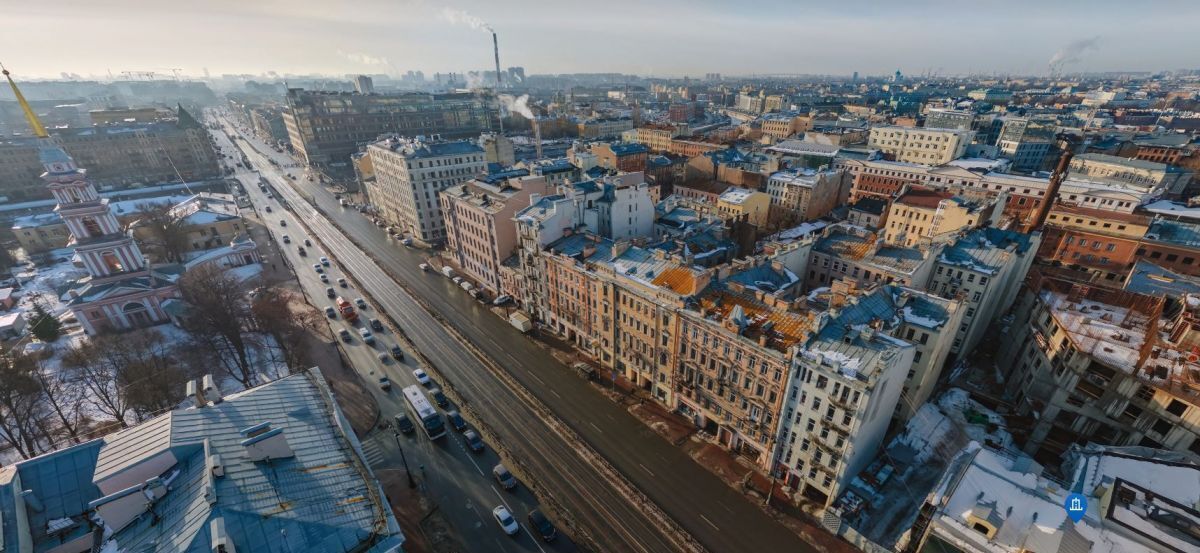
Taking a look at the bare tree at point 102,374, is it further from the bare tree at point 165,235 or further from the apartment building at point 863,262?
the apartment building at point 863,262

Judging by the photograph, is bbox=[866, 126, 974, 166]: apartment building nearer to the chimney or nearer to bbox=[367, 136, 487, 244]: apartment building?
bbox=[367, 136, 487, 244]: apartment building

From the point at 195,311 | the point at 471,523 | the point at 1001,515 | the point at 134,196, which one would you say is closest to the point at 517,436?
the point at 471,523

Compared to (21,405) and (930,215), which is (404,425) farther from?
(930,215)

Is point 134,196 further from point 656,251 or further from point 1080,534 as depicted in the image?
point 1080,534

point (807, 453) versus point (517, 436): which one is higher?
point (807, 453)

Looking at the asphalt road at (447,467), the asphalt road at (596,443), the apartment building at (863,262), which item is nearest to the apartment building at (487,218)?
the asphalt road at (596,443)

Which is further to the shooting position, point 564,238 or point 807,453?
point 564,238
